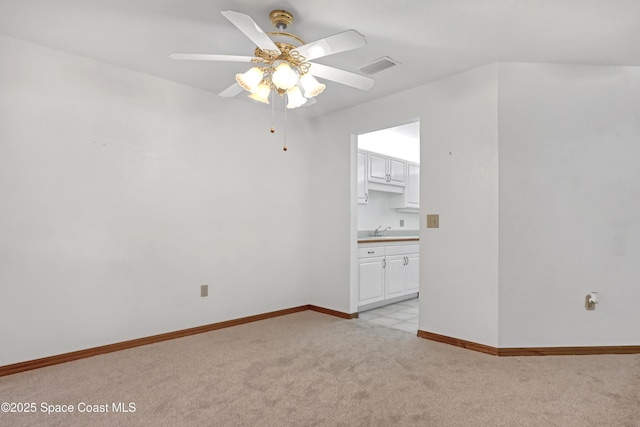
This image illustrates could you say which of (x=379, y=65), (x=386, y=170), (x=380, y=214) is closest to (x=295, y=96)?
(x=379, y=65)

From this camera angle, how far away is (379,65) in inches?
115

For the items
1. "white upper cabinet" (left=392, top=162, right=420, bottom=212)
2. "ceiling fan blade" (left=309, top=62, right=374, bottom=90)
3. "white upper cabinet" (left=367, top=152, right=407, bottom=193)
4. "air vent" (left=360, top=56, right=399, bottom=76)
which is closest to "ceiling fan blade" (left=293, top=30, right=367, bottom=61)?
"ceiling fan blade" (left=309, top=62, right=374, bottom=90)

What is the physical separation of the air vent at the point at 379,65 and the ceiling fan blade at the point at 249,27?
1153 mm

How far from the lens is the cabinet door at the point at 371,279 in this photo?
4.17 metres

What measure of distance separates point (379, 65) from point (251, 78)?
4.22ft

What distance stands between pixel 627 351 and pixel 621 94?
2.07 metres

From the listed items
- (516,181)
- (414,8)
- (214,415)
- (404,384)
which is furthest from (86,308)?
(516,181)

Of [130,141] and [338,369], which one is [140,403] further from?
[130,141]

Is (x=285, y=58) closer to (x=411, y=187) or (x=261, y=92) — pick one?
(x=261, y=92)

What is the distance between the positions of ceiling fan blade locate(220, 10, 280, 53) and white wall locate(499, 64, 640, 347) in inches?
80.0

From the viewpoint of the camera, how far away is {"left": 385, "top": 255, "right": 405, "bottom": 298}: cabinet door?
4.55 meters

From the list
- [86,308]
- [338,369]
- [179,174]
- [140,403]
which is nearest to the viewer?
[140,403]

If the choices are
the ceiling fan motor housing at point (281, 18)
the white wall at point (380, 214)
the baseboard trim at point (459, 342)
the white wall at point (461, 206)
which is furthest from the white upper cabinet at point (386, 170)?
the ceiling fan motor housing at point (281, 18)

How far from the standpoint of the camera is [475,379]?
7.83 feet
